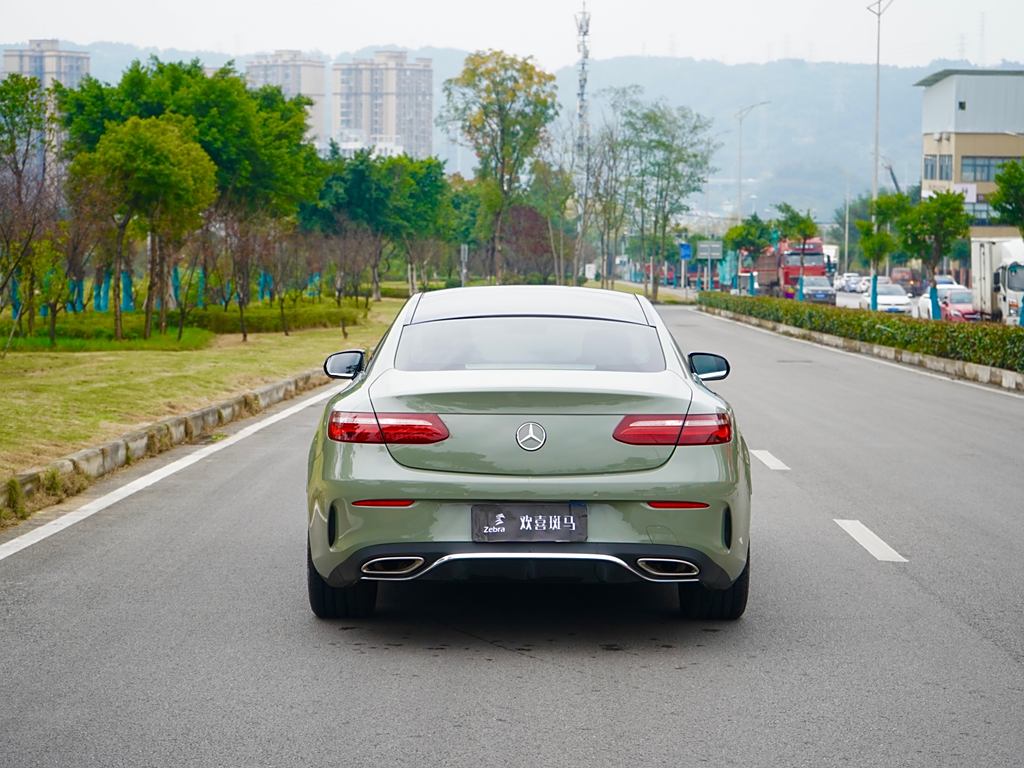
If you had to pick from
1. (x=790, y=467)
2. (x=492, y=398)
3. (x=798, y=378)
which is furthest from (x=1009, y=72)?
(x=492, y=398)

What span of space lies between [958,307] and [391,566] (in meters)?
45.6

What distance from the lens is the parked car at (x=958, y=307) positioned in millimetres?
45844

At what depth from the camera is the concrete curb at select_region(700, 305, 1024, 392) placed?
2411cm

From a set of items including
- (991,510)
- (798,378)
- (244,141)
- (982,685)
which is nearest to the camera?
(982,685)

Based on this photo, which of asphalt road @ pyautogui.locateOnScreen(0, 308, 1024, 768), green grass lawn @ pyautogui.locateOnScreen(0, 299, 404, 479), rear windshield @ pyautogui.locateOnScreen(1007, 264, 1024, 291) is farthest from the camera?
rear windshield @ pyautogui.locateOnScreen(1007, 264, 1024, 291)

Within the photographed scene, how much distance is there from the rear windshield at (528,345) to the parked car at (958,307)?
37549mm

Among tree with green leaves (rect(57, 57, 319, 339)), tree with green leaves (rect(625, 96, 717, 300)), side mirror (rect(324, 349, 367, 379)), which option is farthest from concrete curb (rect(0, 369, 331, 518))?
tree with green leaves (rect(625, 96, 717, 300))

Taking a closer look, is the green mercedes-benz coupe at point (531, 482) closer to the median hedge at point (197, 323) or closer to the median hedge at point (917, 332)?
the median hedge at point (917, 332)

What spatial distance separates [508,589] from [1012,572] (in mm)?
2562

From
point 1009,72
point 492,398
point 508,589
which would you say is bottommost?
point 508,589

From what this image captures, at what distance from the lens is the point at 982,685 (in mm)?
5562

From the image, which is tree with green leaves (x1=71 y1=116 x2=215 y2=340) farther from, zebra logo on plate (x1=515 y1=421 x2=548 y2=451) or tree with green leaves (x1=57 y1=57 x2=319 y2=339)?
zebra logo on plate (x1=515 y1=421 x2=548 y2=451)

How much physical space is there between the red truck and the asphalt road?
7056cm

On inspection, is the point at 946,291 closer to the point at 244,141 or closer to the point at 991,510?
the point at 244,141
